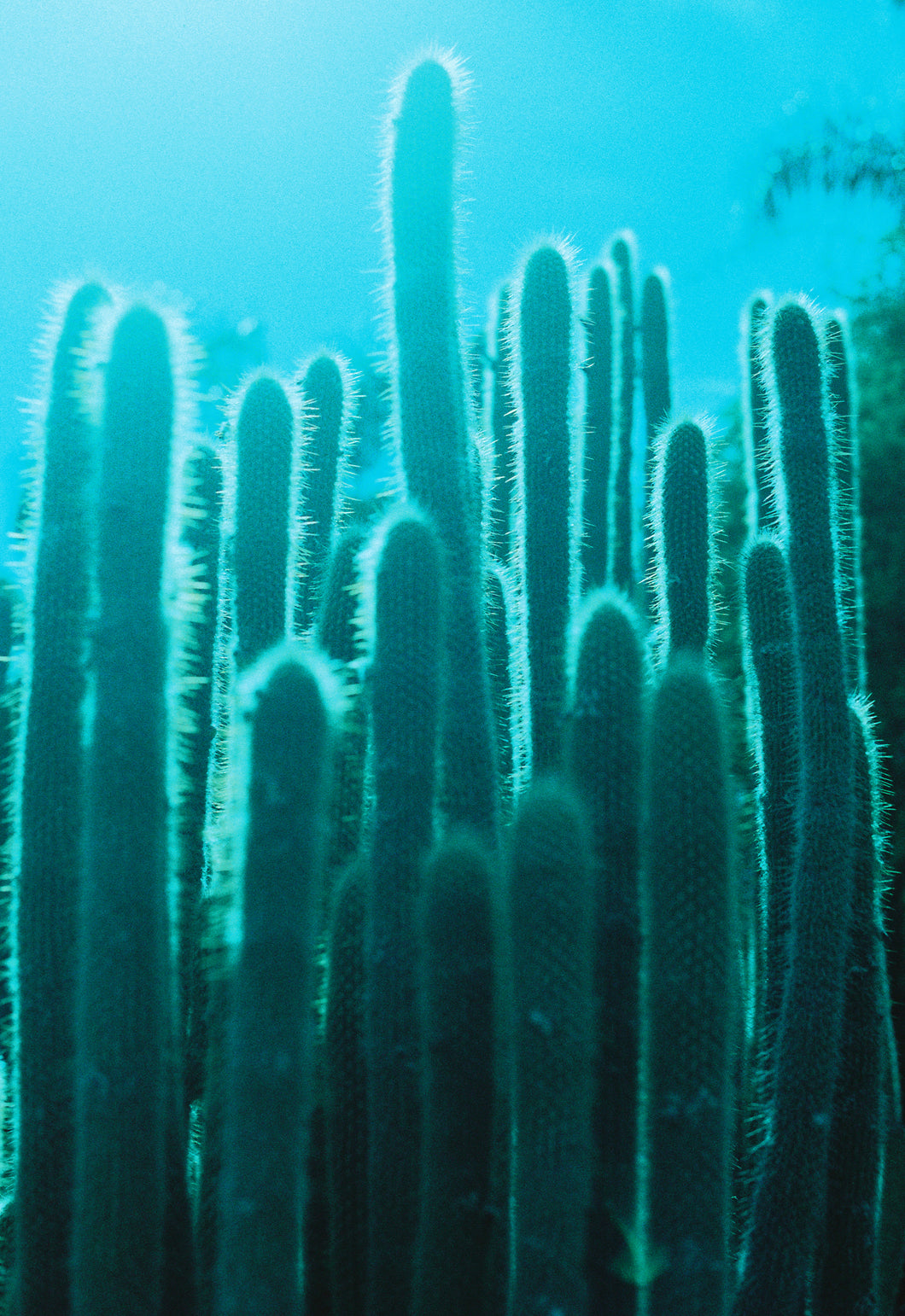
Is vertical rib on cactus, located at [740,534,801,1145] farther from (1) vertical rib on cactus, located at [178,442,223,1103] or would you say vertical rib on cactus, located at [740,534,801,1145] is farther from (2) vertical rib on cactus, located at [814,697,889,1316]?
(1) vertical rib on cactus, located at [178,442,223,1103]

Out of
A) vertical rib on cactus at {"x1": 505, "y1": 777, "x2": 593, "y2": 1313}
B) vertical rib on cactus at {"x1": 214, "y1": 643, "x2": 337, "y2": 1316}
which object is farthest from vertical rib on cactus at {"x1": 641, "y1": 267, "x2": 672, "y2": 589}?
vertical rib on cactus at {"x1": 214, "y1": 643, "x2": 337, "y2": 1316}

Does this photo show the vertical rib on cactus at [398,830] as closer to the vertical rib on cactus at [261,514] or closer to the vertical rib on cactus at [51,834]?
the vertical rib on cactus at [51,834]

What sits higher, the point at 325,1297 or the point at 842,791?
the point at 842,791

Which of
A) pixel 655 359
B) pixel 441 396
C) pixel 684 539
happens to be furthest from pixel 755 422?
pixel 441 396

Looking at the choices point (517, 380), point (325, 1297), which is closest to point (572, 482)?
point (517, 380)

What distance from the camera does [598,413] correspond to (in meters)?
3.92

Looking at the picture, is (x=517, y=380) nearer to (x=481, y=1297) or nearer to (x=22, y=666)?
(x=22, y=666)

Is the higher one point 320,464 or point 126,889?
point 320,464

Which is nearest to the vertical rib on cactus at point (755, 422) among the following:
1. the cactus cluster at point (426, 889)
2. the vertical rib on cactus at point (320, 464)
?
the cactus cluster at point (426, 889)

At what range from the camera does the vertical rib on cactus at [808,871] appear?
2074 millimetres

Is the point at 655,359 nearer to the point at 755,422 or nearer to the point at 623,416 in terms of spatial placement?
the point at 623,416

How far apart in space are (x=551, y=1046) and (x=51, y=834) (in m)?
0.90

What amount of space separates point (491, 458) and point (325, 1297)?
2281mm

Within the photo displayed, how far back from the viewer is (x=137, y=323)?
5.50 feet
